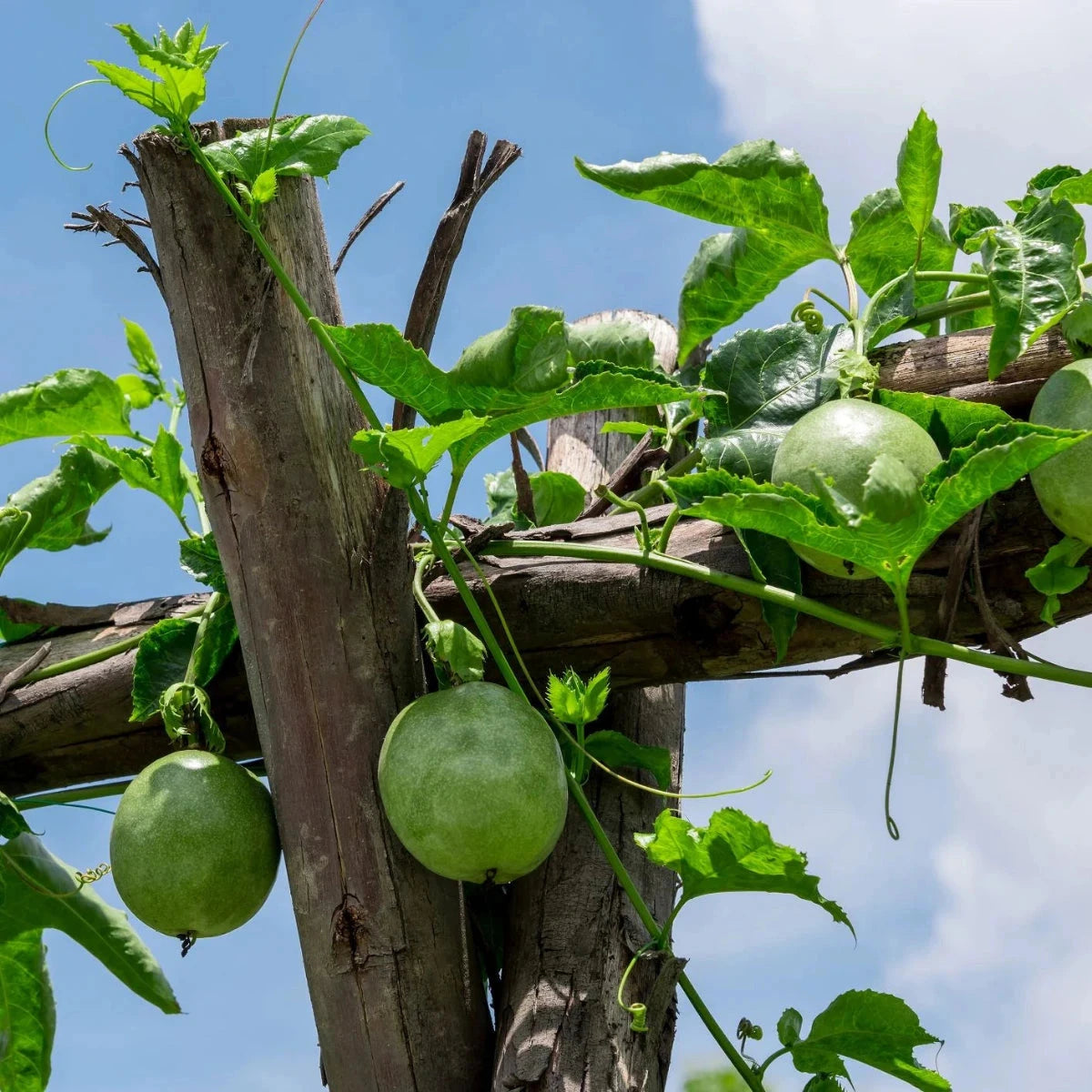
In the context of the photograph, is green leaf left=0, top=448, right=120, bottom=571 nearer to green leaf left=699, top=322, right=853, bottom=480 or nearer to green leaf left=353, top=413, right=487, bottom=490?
green leaf left=353, top=413, right=487, bottom=490

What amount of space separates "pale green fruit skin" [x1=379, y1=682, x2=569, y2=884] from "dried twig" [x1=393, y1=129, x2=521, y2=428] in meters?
0.48

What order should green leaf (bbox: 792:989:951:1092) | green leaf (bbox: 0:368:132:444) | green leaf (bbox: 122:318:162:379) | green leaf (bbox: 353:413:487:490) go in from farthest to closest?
green leaf (bbox: 122:318:162:379), green leaf (bbox: 0:368:132:444), green leaf (bbox: 792:989:951:1092), green leaf (bbox: 353:413:487:490)

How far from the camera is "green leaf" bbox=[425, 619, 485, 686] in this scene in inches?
60.0

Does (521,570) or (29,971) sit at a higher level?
→ (521,570)

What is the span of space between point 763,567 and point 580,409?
34cm

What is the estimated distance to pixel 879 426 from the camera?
1417mm

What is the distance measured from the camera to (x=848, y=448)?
1.40m

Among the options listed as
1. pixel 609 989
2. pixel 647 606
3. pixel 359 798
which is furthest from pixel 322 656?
pixel 609 989

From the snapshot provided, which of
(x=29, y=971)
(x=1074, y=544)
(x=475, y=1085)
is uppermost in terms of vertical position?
(x=1074, y=544)

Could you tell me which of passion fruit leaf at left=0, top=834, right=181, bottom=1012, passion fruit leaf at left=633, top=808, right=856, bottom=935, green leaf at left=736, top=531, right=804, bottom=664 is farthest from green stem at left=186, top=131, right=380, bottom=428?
passion fruit leaf at left=0, top=834, right=181, bottom=1012

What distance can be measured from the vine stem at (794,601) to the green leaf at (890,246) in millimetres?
536

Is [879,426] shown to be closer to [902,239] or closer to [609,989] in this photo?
[902,239]

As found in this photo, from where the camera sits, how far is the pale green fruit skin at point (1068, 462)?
1412 millimetres

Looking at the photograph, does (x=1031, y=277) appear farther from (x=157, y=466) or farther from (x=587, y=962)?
(x=157, y=466)
